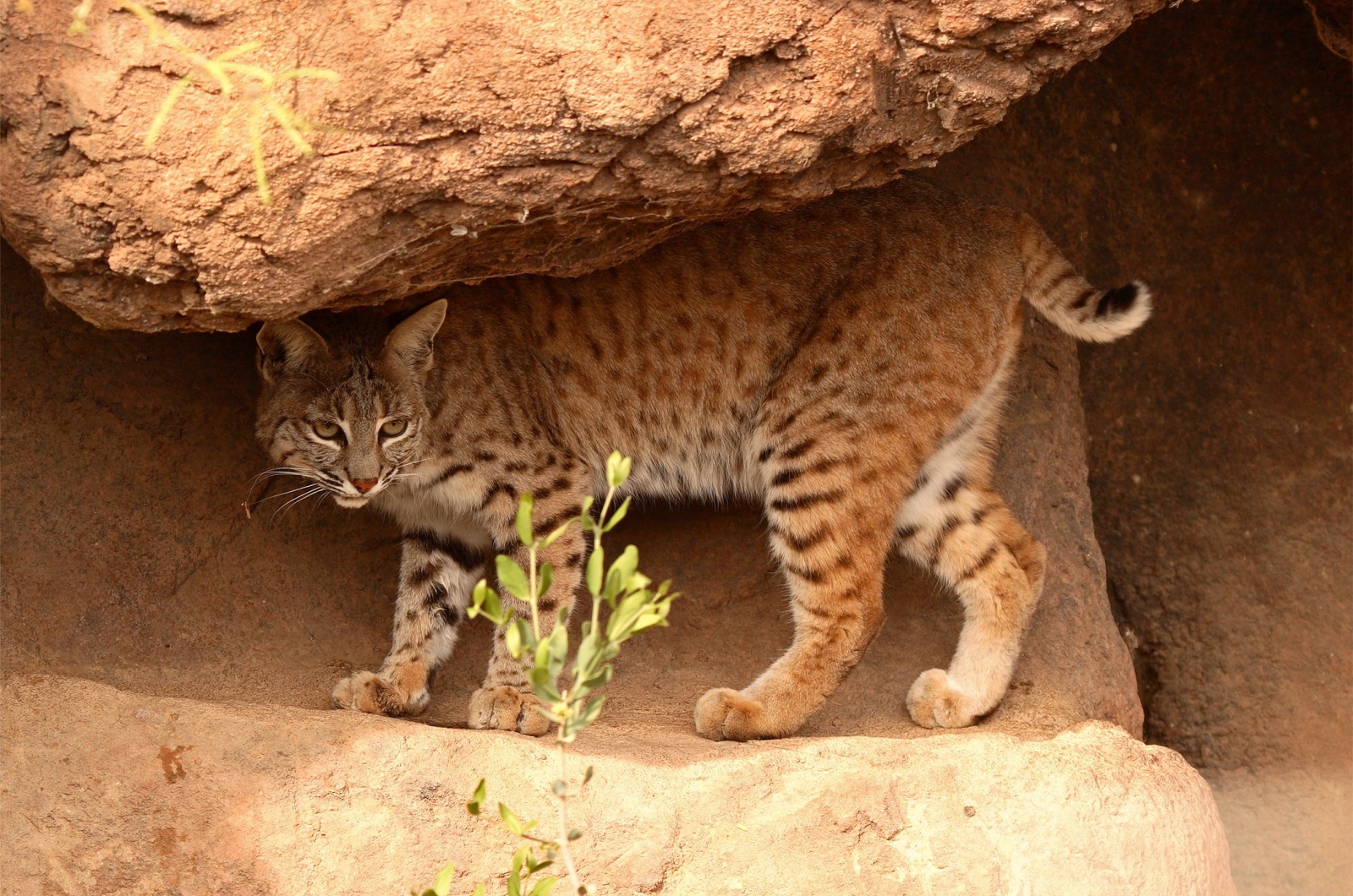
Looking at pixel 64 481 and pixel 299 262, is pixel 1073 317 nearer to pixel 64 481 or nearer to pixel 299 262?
pixel 299 262

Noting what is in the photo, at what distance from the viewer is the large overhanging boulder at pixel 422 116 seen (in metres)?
2.41

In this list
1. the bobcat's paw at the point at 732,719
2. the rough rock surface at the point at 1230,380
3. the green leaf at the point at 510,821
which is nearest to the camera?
the green leaf at the point at 510,821

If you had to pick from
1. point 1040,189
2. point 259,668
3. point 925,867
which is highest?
point 259,668

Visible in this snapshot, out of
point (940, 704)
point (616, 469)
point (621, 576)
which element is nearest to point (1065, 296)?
point (940, 704)

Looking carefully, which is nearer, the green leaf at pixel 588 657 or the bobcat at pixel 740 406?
the green leaf at pixel 588 657

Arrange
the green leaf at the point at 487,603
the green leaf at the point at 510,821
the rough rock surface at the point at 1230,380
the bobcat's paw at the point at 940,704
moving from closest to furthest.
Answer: the green leaf at the point at 487,603 < the green leaf at the point at 510,821 < the bobcat's paw at the point at 940,704 < the rough rock surface at the point at 1230,380

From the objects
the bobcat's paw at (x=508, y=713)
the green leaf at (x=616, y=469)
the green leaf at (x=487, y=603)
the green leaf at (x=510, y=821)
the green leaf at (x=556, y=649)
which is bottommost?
the bobcat's paw at (x=508, y=713)

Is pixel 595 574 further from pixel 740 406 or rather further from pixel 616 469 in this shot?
pixel 740 406

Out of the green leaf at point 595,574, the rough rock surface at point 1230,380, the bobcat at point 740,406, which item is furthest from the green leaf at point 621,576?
the rough rock surface at point 1230,380

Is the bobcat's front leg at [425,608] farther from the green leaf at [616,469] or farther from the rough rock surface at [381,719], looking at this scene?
the green leaf at [616,469]

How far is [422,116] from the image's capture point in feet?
8.16

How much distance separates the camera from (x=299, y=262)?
103 inches

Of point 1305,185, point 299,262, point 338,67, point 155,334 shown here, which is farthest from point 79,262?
point 1305,185

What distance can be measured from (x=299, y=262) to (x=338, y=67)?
411mm
